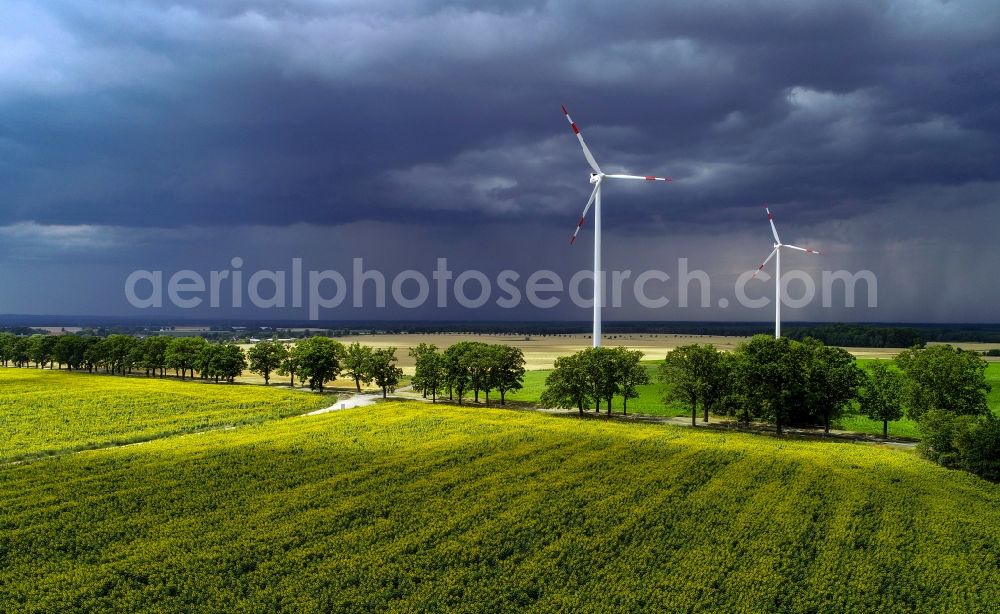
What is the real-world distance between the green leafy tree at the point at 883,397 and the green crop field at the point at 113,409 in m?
75.4

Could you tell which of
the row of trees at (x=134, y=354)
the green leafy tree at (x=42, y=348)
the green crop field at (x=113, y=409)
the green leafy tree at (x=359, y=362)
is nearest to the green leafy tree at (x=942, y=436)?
the green crop field at (x=113, y=409)

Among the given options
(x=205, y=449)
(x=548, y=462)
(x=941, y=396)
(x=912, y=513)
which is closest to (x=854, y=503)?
(x=912, y=513)

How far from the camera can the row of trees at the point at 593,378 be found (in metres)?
76.6

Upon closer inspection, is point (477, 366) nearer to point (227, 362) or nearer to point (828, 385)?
point (828, 385)

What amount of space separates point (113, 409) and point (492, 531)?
6868cm

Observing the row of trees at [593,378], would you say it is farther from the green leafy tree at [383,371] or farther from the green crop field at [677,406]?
the green leafy tree at [383,371]

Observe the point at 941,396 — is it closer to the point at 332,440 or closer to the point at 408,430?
the point at 408,430

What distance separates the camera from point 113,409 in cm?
7469

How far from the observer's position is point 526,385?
113 m

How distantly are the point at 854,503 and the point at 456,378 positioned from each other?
202 ft

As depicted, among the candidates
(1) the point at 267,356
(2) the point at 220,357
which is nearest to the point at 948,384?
(1) the point at 267,356

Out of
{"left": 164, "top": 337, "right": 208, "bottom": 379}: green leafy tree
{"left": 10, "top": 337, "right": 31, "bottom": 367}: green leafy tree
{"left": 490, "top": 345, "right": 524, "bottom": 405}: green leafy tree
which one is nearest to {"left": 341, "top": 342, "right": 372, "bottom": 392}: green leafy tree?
{"left": 490, "top": 345, "right": 524, "bottom": 405}: green leafy tree

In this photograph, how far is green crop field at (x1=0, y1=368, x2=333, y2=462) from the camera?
2258 inches

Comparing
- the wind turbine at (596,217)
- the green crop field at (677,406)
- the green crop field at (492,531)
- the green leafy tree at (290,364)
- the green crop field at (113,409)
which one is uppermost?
the wind turbine at (596,217)
